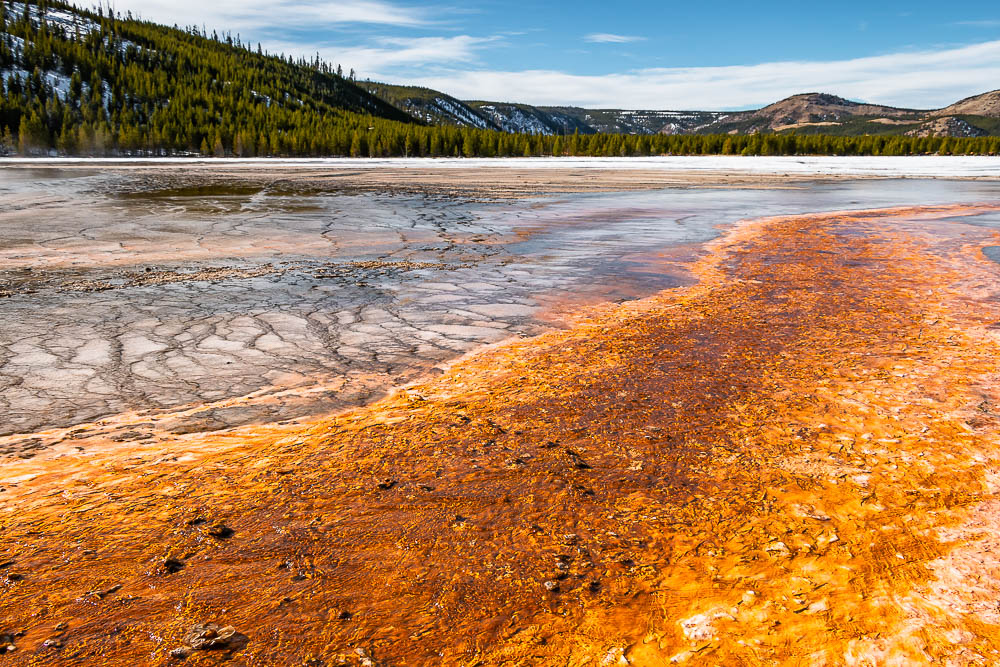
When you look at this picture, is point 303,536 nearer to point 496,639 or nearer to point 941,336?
point 496,639

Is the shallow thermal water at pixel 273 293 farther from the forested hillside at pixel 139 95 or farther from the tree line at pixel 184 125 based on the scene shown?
the forested hillside at pixel 139 95

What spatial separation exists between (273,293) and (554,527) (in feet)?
19.6

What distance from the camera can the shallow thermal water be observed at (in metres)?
4.70

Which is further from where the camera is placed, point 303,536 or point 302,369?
point 302,369

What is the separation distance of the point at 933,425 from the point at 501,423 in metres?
2.81

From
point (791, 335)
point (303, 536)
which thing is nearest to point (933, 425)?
point (791, 335)

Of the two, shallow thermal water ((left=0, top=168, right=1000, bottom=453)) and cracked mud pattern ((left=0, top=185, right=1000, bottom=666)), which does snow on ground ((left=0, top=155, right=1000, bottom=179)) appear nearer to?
shallow thermal water ((left=0, top=168, right=1000, bottom=453))

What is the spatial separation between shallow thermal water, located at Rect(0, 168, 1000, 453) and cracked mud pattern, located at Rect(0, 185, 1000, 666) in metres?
0.79

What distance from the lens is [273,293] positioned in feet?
25.4

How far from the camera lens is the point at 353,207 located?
A: 18.5 m

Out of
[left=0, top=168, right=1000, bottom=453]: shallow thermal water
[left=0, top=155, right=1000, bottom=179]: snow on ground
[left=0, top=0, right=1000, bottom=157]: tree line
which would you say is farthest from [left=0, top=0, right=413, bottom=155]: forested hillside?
[left=0, top=168, right=1000, bottom=453]: shallow thermal water

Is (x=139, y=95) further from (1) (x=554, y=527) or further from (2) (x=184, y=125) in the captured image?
(1) (x=554, y=527)

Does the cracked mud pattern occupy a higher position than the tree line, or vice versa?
the tree line

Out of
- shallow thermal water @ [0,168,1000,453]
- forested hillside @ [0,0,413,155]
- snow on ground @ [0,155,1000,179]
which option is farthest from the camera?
forested hillside @ [0,0,413,155]
